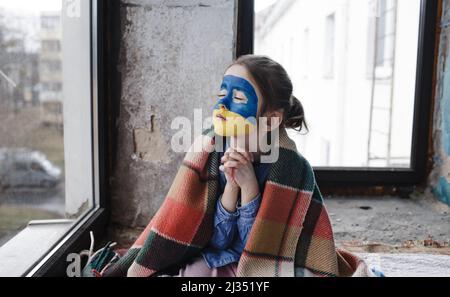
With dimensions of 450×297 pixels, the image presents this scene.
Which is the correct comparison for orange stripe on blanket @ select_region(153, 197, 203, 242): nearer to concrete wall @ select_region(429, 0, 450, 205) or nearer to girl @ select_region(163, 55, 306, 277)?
girl @ select_region(163, 55, 306, 277)

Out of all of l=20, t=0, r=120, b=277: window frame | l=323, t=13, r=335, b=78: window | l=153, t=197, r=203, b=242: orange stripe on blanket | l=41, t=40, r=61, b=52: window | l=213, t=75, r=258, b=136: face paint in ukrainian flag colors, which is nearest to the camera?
l=213, t=75, r=258, b=136: face paint in ukrainian flag colors

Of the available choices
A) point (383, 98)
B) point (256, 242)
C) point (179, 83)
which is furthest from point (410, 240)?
point (383, 98)

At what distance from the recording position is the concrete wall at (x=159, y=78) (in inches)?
61.9

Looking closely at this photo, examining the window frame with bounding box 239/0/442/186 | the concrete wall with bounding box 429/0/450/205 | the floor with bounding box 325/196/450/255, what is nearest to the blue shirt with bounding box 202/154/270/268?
the floor with bounding box 325/196/450/255

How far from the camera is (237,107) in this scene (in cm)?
102

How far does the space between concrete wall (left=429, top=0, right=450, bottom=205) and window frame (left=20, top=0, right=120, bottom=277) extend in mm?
1352

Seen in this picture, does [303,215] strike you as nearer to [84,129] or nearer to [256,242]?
[256,242]

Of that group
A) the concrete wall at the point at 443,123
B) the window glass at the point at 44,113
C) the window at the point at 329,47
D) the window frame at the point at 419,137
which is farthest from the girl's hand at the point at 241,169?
the window at the point at 329,47

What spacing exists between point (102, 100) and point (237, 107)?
71 centimetres

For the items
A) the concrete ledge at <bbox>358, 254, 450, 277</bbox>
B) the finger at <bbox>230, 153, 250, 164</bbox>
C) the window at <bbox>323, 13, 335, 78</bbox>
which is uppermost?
the window at <bbox>323, 13, 335, 78</bbox>

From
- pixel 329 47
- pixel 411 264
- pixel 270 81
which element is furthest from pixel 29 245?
pixel 329 47

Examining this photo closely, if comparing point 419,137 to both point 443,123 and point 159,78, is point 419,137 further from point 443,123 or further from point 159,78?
point 159,78

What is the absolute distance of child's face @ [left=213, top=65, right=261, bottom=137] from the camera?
3.33 ft

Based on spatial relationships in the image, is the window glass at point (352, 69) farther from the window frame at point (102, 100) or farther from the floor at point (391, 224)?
the window frame at point (102, 100)
